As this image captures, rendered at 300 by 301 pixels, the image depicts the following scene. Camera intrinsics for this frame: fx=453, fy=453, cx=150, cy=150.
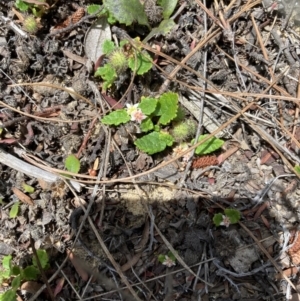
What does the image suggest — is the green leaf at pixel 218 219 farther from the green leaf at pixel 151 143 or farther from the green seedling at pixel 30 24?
the green seedling at pixel 30 24

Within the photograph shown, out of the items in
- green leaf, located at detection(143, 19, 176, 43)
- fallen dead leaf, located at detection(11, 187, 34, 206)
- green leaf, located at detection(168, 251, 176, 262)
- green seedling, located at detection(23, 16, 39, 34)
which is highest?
green leaf, located at detection(143, 19, 176, 43)

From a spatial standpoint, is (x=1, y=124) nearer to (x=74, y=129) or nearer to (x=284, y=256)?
(x=74, y=129)

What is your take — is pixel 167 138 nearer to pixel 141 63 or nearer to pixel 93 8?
pixel 141 63

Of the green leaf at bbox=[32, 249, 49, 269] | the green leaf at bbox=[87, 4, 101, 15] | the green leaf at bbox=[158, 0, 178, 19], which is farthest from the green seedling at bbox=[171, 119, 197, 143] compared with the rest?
the green leaf at bbox=[32, 249, 49, 269]

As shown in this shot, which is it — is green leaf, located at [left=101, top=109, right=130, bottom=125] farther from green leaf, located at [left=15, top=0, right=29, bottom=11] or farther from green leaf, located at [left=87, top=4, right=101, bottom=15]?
green leaf, located at [left=15, top=0, right=29, bottom=11]

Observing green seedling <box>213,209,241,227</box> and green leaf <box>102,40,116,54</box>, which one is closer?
green seedling <box>213,209,241,227</box>

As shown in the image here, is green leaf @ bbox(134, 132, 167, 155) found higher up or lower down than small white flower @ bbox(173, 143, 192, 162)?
higher up
